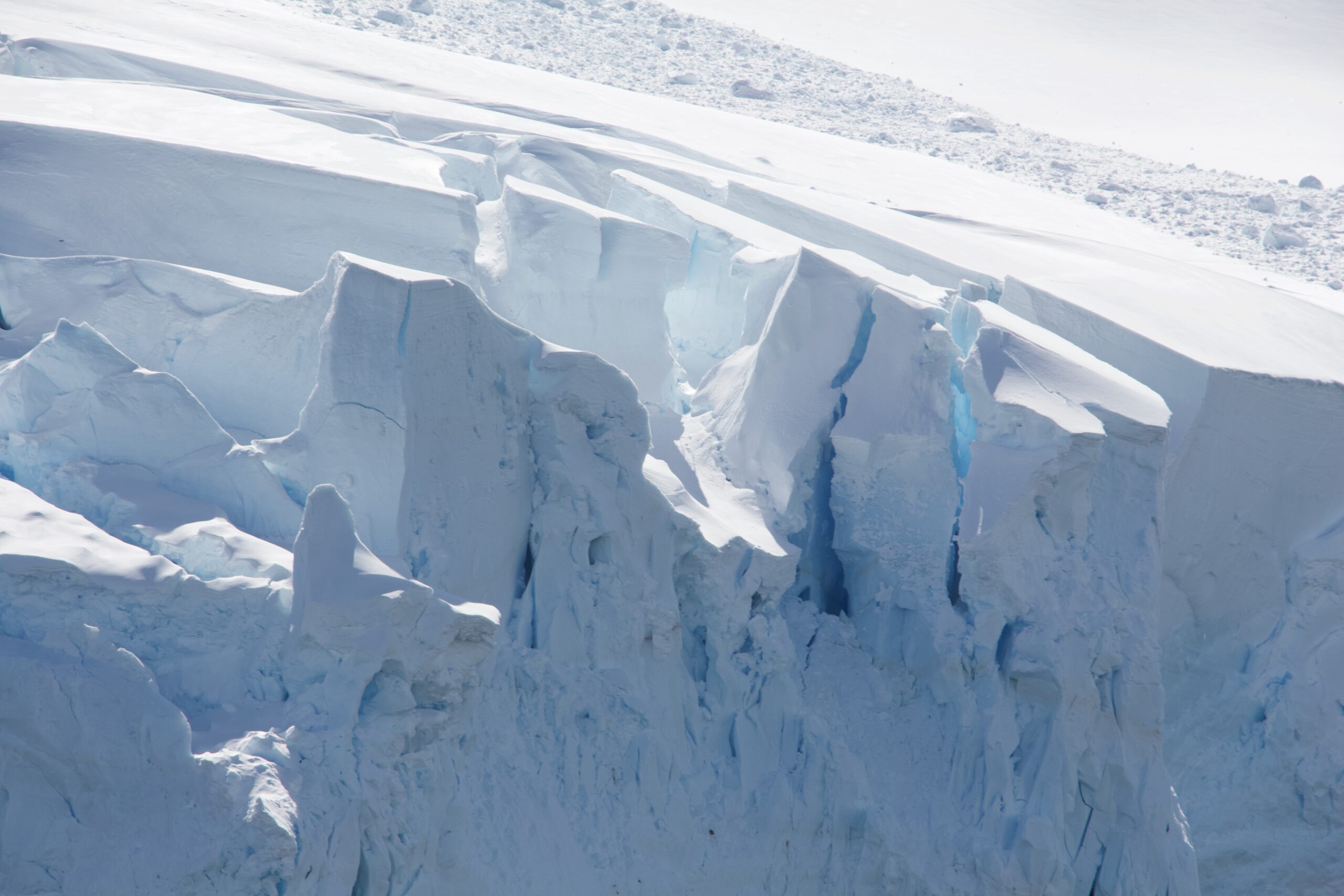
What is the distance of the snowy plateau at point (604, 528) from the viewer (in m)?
2.71

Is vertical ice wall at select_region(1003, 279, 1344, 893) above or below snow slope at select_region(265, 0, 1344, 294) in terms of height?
below

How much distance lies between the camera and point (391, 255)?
4262 mm

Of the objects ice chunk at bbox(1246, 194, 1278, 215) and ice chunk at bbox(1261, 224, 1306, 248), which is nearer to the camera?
ice chunk at bbox(1261, 224, 1306, 248)

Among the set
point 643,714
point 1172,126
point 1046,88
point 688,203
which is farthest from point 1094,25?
point 643,714

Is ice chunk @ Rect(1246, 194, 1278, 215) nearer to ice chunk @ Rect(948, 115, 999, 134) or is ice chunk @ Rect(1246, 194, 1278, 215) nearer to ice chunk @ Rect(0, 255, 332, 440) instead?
ice chunk @ Rect(948, 115, 999, 134)

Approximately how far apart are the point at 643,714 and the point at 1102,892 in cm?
178

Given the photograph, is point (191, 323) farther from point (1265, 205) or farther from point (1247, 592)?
point (1265, 205)

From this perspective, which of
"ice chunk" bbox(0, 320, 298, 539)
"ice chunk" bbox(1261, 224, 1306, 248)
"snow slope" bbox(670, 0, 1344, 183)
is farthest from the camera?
"snow slope" bbox(670, 0, 1344, 183)

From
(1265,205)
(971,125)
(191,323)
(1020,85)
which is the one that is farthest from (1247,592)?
(1020,85)

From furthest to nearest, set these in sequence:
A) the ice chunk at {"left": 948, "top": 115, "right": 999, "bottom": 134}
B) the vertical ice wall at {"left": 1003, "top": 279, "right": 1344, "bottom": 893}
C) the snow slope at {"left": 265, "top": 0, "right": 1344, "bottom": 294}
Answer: the ice chunk at {"left": 948, "top": 115, "right": 999, "bottom": 134}
the snow slope at {"left": 265, "top": 0, "right": 1344, "bottom": 294}
the vertical ice wall at {"left": 1003, "top": 279, "right": 1344, "bottom": 893}

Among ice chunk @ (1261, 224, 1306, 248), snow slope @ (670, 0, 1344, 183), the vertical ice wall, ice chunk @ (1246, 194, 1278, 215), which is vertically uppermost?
snow slope @ (670, 0, 1344, 183)

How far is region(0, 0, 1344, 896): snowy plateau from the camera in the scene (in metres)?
2.71

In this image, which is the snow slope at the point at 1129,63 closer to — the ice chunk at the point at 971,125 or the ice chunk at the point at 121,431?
the ice chunk at the point at 971,125

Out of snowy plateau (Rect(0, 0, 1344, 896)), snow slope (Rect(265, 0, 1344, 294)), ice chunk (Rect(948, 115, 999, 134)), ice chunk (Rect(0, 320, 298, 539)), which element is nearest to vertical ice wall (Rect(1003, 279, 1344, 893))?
snowy plateau (Rect(0, 0, 1344, 896))
